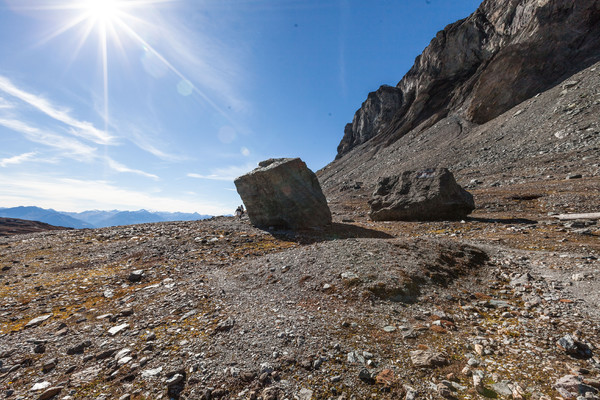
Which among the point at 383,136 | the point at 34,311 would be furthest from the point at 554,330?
the point at 383,136

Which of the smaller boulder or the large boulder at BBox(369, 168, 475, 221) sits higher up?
the large boulder at BBox(369, 168, 475, 221)

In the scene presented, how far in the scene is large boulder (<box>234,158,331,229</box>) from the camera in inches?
711

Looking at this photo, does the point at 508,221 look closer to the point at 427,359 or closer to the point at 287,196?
the point at 287,196

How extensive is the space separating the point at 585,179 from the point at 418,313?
81.9 feet

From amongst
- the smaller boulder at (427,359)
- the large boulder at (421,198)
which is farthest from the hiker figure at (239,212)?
the smaller boulder at (427,359)

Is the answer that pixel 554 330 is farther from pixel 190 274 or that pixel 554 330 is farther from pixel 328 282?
pixel 190 274

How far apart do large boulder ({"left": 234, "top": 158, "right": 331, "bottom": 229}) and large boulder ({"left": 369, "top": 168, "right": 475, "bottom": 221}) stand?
567 centimetres

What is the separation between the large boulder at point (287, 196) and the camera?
1805 cm

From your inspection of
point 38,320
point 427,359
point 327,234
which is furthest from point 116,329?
point 327,234

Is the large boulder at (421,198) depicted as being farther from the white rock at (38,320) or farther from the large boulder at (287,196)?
the white rock at (38,320)

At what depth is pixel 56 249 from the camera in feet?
53.1

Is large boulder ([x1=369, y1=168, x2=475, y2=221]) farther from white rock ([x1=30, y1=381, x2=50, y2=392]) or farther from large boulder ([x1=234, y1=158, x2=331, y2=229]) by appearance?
white rock ([x1=30, y1=381, x2=50, y2=392])

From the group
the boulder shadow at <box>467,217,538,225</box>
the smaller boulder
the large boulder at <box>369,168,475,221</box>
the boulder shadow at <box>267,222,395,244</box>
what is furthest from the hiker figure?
the smaller boulder

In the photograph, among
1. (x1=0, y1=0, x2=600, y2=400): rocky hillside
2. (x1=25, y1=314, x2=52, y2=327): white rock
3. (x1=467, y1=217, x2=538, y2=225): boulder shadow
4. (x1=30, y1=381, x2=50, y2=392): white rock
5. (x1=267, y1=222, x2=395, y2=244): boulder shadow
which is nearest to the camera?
(x1=0, y1=0, x2=600, y2=400): rocky hillside
